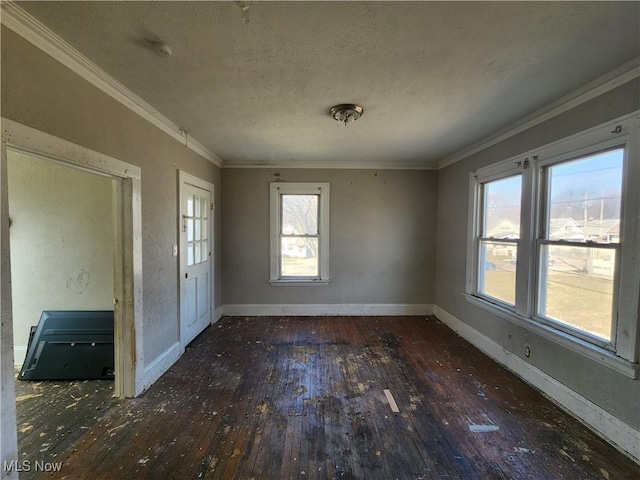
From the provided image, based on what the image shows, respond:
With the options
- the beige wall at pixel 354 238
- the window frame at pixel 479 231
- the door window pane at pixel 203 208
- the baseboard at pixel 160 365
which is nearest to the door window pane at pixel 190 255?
the door window pane at pixel 203 208

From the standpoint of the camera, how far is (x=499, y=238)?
3.13 metres

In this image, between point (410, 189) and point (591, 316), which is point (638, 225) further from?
point (410, 189)

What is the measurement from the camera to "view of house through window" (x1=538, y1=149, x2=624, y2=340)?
1.98 m

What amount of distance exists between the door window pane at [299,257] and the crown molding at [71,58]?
8.08 feet

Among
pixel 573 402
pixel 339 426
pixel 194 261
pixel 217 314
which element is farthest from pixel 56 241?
pixel 573 402

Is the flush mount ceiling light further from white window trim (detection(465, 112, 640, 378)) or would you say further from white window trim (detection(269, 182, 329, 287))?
white window trim (detection(269, 182, 329, 287))

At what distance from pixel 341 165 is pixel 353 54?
2.79 meters

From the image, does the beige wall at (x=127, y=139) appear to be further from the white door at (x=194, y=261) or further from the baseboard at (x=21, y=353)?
the baseboard at (x=21, y=353)

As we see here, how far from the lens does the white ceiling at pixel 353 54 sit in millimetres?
1328

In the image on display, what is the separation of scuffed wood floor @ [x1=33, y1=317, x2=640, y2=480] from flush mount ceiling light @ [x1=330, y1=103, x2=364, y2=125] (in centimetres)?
250

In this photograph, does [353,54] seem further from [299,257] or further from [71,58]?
[299,257]

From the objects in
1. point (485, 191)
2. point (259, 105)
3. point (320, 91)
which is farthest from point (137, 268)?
point (485, 191)

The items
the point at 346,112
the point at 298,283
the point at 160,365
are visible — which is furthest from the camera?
the point at 298,283

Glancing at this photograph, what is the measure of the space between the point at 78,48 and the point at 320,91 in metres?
1.53
